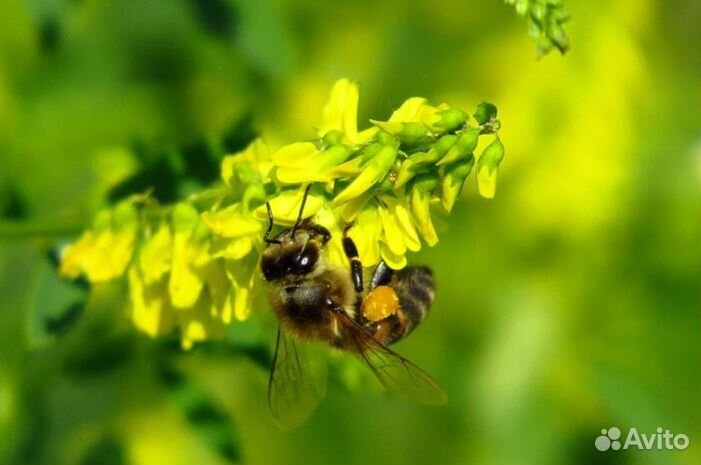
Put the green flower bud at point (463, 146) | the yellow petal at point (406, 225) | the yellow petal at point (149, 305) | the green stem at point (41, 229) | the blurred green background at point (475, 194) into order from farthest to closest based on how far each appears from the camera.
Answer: the blurred green background at point (475, 194)
the green stem at point (41, 229)
the yellow petal at point (149, 305)
the yellow petal at point (406, 225)
the green flower bud at point (463, 146)

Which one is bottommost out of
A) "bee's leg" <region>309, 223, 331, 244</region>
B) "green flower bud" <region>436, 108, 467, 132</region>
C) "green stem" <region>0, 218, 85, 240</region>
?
"green stem" <region>0, 218, 85, 240</region>

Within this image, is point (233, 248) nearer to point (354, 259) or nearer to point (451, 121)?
point (354, 259)

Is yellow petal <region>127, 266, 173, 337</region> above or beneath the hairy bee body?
beneath

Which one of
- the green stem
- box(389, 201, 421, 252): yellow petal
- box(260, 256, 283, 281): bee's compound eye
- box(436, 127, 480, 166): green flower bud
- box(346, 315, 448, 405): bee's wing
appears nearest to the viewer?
box(436, 127, 480, 166): green flower bud

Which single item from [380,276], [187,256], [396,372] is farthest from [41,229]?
[396,372]

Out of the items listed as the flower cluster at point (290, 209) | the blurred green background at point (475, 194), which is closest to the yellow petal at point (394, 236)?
the flower cluster at point (290, 209)

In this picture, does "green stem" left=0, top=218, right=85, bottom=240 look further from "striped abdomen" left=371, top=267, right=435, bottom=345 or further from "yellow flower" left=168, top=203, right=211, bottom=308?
"striped abdomen" left=371, top=267, right=435, bottom=345

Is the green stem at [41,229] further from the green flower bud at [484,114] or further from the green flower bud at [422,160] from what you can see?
the green flower bud at [484,114]

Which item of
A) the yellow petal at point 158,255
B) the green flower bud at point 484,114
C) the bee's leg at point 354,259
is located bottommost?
the yellow petal at point 158,255

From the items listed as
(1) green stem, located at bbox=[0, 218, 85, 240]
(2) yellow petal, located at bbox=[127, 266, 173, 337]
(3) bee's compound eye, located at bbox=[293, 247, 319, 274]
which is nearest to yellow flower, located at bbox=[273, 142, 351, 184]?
(3) bee's compound eye, located at bbox=[293, 247, 319, 274]
